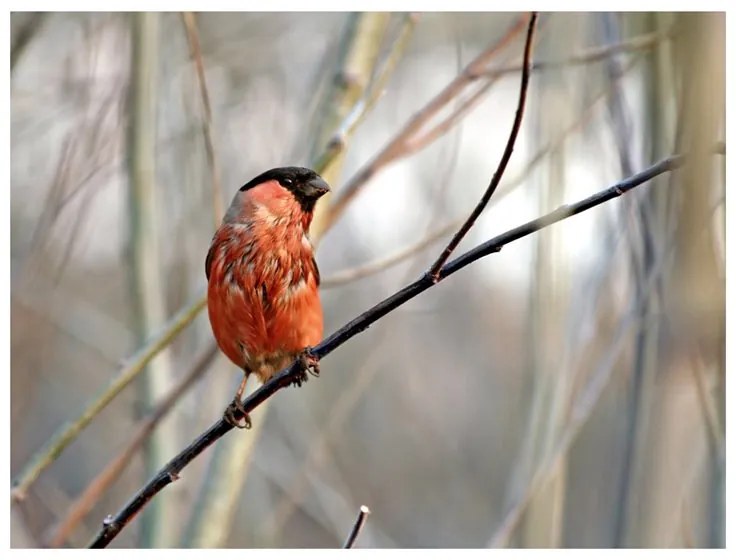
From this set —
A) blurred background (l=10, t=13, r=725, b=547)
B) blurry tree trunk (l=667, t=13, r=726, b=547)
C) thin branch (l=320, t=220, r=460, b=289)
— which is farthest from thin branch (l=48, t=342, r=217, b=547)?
blurry tree trunk (l=667, t=13, r=726, b=547)

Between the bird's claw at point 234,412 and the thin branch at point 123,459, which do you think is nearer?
the bird's claw at point 234,412

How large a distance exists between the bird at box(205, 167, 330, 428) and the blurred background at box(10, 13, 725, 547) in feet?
0.36

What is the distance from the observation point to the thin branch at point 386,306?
3.09 ft

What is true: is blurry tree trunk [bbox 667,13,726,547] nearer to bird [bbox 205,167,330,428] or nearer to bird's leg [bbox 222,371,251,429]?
bird [bbox 205,167,330,428]

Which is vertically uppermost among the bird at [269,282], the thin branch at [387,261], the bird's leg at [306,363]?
the thin branch at [387,261]

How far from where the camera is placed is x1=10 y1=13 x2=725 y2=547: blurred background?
143 cm

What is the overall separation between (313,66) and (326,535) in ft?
4.21

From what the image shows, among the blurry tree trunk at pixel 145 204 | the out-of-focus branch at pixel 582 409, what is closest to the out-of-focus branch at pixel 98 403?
the blurry tree trunk at pixel 145 204

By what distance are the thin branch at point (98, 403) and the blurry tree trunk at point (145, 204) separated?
205mm

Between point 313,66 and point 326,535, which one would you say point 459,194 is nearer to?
point 313,66

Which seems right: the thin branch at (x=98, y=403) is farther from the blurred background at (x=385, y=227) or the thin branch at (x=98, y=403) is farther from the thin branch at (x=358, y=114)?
the thin branch at (x=358, y=114)

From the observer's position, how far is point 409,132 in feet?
4.96

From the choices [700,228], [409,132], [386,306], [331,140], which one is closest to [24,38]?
[331,140]

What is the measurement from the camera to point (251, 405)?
1.17m
